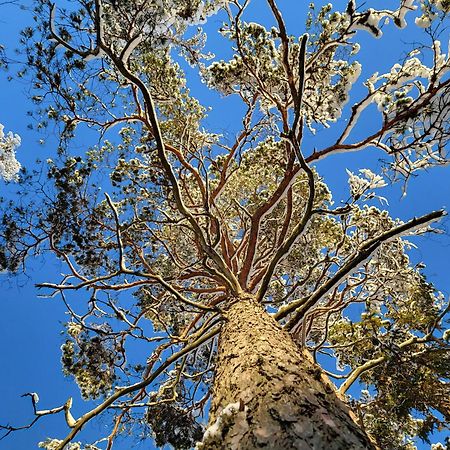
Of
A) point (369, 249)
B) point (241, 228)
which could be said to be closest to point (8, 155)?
point (241, 228)

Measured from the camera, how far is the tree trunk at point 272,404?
1763 mm

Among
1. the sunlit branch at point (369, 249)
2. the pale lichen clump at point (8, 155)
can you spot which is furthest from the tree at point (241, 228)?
the pale lichen clump at point (8, 155)

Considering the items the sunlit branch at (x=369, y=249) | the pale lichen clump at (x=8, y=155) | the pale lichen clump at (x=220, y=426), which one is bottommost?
the pale lichen clump at (x=220, y=426)

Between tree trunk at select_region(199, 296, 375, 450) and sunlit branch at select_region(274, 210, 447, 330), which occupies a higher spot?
sunlit branch at select_region(274, 210, 447, 330)

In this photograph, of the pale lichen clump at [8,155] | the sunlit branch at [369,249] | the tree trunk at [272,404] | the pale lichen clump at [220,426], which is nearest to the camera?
the tree trunk at [272,404]

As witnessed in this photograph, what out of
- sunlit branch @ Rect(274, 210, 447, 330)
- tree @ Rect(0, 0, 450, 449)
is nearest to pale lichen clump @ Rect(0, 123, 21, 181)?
tree @ Rect(0, 0, 450, 449)

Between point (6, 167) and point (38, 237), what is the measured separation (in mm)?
4537

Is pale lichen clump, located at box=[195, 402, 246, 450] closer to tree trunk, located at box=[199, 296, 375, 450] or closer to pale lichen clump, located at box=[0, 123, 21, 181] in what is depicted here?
tree trunk, located at box=[199, 296, 375, 450]

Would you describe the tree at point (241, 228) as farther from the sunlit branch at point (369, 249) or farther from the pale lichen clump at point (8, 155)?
the pale lichen clump at point (8, 155)

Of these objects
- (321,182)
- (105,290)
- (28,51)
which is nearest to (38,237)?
(105,290)

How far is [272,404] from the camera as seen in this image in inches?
80.7

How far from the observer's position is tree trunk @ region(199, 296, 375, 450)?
176 centimetres

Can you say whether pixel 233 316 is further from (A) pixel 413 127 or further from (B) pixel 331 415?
(A) pixel 413 127

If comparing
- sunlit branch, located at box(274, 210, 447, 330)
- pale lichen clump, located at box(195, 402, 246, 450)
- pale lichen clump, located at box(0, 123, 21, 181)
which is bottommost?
pale lichen clump, located at box(195, 402, 246, 450)
